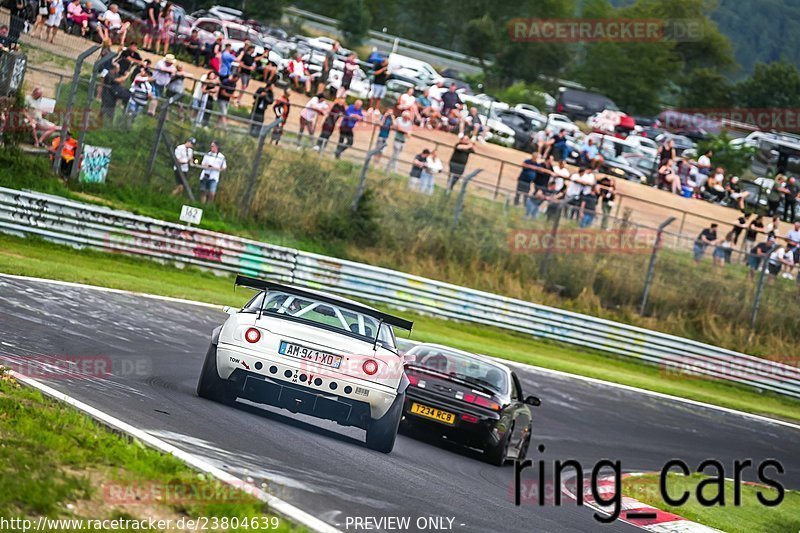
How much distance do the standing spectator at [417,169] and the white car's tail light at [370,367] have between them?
53.5 feet

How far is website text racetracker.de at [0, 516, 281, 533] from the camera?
16.6 ft

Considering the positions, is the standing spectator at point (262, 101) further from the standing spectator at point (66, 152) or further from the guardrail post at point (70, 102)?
the guardrail post at point (70, 102)

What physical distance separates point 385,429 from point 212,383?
5.21ft

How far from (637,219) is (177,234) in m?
12.1

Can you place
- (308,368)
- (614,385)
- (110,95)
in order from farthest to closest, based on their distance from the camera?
(614,385) < (110,95) < (308,368)

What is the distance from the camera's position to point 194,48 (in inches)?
1342

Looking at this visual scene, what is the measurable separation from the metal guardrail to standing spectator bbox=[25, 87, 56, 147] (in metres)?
1.93

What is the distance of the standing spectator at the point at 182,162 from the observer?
76.3 ft

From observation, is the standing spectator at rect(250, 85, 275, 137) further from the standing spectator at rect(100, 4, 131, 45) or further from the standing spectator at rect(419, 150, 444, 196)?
the standing spectator at rect(100, 4, 131, 45)

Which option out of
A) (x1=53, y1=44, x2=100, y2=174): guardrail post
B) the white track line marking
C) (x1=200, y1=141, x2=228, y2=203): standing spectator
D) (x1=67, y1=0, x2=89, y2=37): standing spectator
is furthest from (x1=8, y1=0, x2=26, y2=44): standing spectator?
the white track line marking

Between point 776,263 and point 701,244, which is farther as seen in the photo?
point 776,263

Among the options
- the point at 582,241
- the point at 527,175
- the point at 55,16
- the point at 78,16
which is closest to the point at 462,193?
the point at 527,175

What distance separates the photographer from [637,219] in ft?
93.3

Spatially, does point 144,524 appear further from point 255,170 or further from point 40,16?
point 40,16
